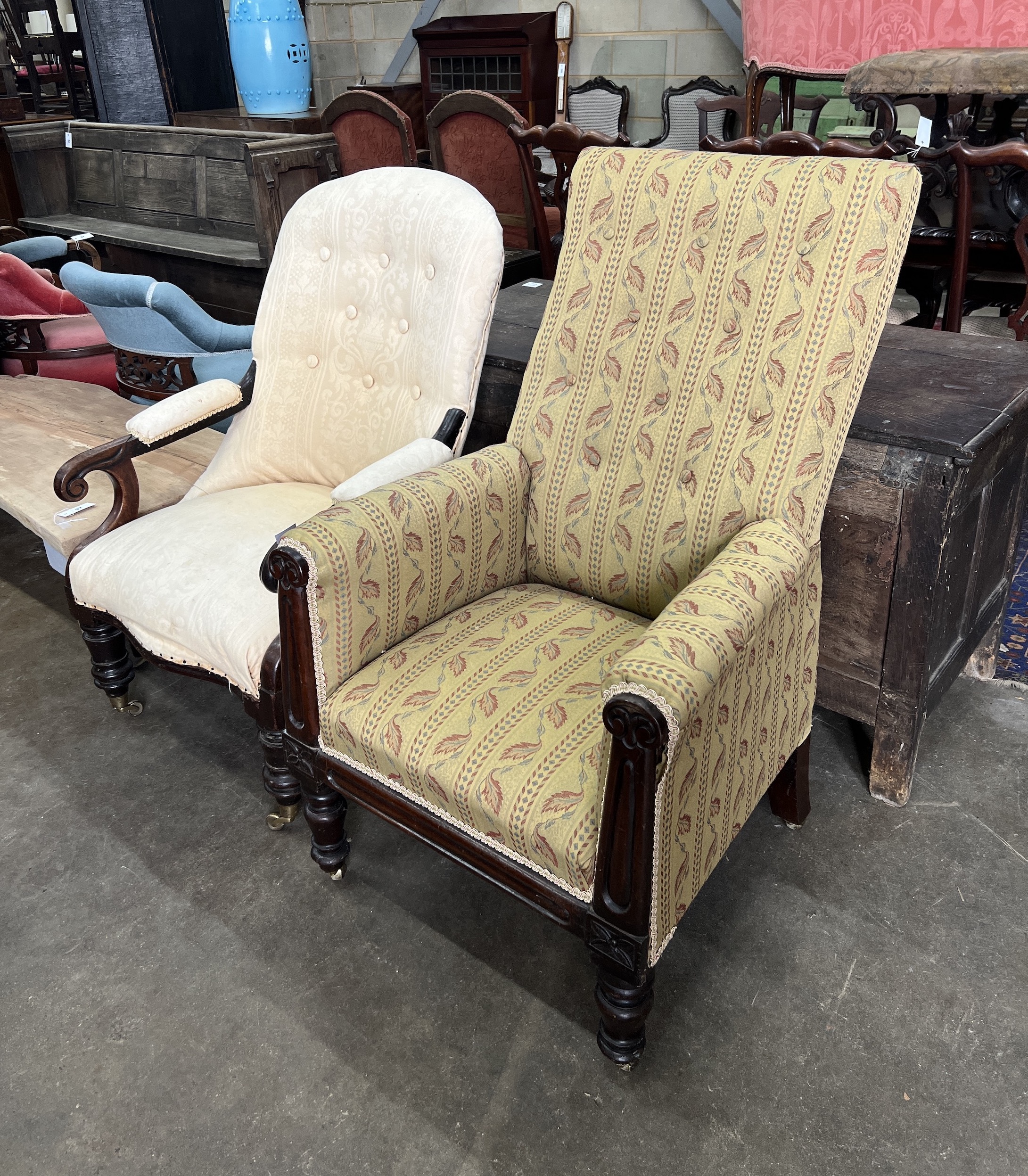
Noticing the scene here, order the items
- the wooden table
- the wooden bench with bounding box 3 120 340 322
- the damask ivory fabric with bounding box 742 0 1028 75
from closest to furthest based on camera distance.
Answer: the wooden table → the damask ivory fabric with bounding box 742 0 1028 75 → the wooden bench with bounding box 3 120 340 322

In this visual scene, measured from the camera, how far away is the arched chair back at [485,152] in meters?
3.22

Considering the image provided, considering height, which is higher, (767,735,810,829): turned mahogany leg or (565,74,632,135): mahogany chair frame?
(565,74,632,135): mahogany chair frame

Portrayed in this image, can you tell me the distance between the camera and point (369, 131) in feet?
12.4

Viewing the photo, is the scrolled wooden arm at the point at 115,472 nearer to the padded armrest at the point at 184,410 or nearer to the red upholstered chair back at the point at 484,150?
the padded armrest at the point at 184,410

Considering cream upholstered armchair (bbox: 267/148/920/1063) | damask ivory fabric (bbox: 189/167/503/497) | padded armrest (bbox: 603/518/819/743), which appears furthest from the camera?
damask ivory fabric (bbox: 189/167/503/497)

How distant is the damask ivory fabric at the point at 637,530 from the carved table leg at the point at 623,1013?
8 centimetres

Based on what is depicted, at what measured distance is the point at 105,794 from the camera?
1824 mm

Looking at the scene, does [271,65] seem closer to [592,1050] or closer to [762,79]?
[762,79]

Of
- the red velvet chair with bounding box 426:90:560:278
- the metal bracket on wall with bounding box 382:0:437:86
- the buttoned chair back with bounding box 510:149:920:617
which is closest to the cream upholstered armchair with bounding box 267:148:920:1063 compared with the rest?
the buttoned chair back with bounding box 510:149:920:617

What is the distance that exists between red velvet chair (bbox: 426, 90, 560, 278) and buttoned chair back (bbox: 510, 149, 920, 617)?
65.4 inches

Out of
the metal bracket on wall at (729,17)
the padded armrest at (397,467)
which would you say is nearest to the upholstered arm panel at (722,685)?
the padded armrest at (397,467)

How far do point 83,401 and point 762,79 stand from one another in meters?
2.62

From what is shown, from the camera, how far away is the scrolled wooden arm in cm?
178

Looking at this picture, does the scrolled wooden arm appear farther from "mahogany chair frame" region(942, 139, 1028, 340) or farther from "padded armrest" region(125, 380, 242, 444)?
"mahogany chair frame" region(942, 139, 1028, 340)
